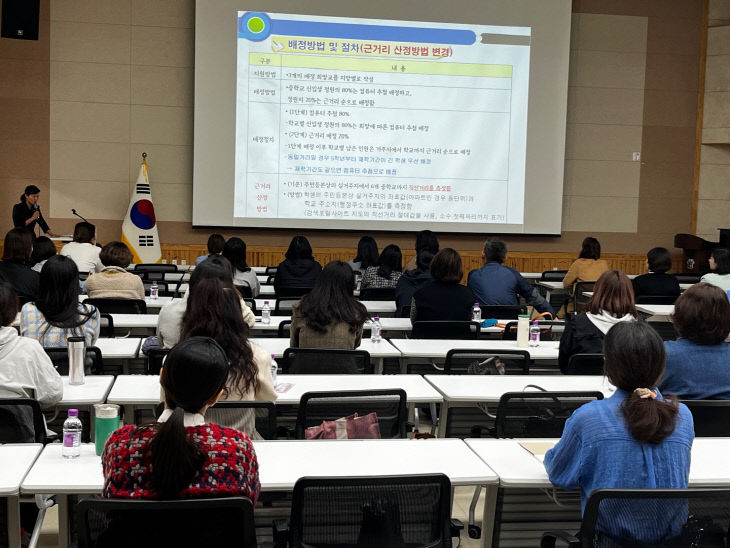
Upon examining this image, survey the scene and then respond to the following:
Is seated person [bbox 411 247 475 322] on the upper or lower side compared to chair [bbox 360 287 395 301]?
upper

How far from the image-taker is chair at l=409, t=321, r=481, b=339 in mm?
5384

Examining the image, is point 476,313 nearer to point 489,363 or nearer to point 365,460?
point 489,363

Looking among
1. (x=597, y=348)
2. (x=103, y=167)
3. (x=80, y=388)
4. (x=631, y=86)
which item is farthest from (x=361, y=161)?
(x=80, y=388)

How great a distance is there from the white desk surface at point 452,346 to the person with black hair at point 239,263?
82.8 inches

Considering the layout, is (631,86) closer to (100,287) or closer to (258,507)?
(100,287)

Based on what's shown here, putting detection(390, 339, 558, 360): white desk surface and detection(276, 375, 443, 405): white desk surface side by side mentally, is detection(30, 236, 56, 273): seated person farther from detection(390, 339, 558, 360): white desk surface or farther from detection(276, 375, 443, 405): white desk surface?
detection(276, 375, 443, 405): white desk surface

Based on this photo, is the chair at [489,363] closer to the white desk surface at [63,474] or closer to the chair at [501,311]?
the chair at [501,311]

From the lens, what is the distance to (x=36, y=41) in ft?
32.5

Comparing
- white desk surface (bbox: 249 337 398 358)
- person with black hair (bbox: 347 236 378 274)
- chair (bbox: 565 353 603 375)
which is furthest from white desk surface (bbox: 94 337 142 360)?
person with black hair (bbox: 347 236 378 274)

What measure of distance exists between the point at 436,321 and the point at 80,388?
7.28ft

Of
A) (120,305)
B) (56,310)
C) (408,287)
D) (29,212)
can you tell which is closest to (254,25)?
(29,212)

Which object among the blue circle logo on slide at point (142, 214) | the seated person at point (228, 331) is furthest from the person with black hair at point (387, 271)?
the blue circle logo on slide at point (142, 214)

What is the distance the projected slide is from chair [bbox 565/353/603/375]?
6.06m

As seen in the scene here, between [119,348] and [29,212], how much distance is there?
5.69 metres
